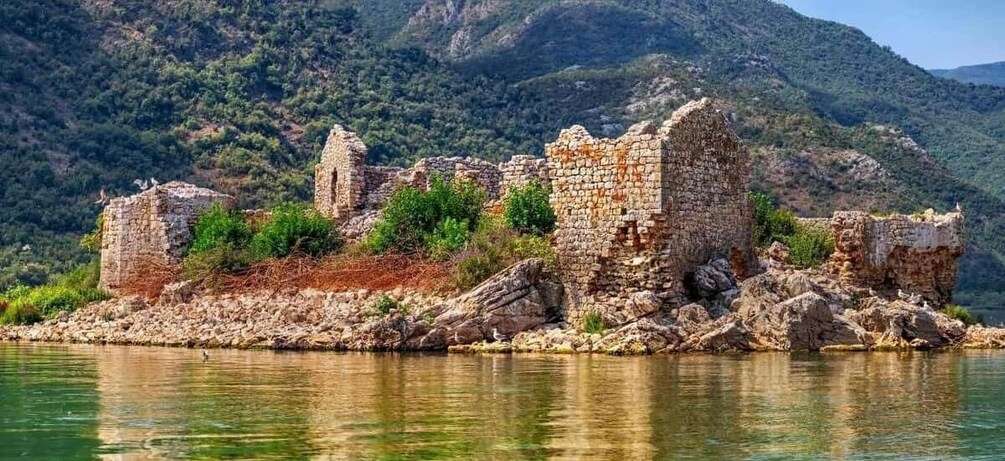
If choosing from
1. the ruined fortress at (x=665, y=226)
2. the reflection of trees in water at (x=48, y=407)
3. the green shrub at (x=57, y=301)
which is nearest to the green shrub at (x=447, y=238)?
the ruined fortress at (x=665, y=226)

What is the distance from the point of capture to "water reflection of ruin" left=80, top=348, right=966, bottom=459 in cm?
1339

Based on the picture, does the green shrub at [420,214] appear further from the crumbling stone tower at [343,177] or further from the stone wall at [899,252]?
the stone wall at [899,252]

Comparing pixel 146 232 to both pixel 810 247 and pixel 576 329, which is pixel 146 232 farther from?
pixel 810 247

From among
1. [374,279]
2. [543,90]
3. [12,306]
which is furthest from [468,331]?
[543,90]

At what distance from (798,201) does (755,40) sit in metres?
38.1

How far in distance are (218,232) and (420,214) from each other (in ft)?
15.6

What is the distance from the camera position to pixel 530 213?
29.3m

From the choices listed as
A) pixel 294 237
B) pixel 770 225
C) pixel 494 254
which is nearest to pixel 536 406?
pixel 494 254

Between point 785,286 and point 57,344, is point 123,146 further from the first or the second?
point 785,286

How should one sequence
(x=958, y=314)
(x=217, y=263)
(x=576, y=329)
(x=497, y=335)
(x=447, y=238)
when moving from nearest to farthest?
(x=497, y=335) → (x=576, y=329) → (x=447, y=238) → (x=958, y=314) → (x=217, y=263)

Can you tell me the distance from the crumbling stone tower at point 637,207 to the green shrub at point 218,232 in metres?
8.24

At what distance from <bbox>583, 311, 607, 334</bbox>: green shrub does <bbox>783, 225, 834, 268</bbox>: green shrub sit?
788cm

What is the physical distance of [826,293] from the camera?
26547 millimetres

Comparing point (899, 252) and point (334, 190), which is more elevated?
point (334, 190)
